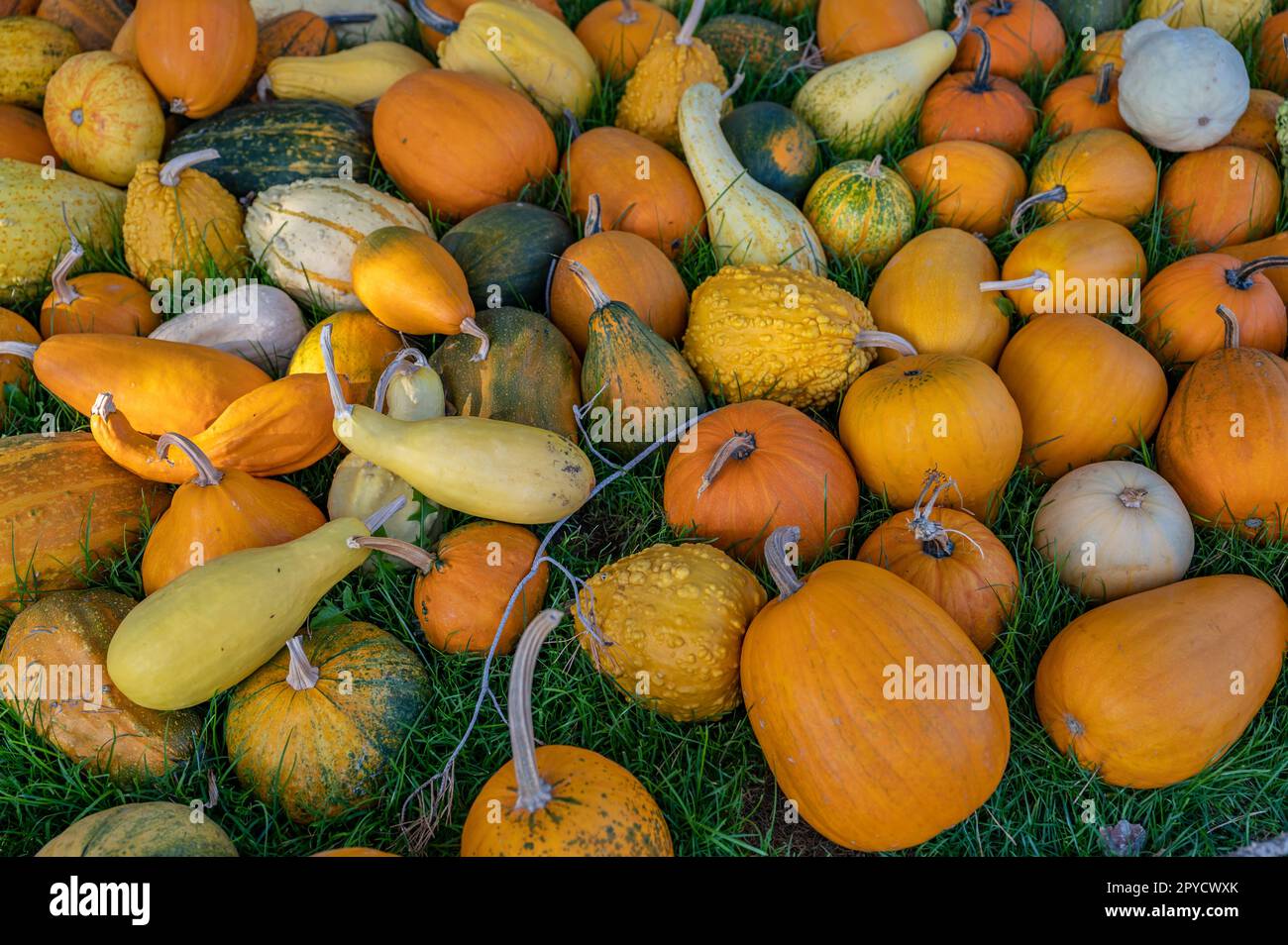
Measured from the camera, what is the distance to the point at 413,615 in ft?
9.16

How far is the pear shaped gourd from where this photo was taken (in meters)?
3.56

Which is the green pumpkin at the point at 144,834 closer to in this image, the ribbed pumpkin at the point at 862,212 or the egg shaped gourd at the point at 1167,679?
the egg shaped gourd at the point at 1167,679

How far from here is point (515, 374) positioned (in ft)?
9.99

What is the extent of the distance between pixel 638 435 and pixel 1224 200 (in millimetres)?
2374

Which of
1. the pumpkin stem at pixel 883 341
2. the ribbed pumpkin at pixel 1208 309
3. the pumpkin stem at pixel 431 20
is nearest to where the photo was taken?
the pumpkin stem at pixel 883 341

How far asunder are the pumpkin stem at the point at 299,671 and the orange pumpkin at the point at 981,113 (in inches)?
122

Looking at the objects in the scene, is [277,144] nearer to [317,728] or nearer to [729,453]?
[729,453]

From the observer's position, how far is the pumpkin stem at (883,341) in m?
3.09

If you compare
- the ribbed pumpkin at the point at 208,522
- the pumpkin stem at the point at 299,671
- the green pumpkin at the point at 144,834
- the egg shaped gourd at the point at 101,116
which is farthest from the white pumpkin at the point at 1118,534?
the egg shaped gourd at the point at 101,116

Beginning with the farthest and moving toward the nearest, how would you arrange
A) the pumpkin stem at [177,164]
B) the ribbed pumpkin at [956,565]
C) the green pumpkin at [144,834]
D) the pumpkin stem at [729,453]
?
the pumpkin stem at [177,164] < the pumpkin stem at [729,453] < the ribbed pumpkin at [956,565] < the green pumpkin at [144,834]

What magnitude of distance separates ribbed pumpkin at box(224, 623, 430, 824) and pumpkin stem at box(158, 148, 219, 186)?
177cm

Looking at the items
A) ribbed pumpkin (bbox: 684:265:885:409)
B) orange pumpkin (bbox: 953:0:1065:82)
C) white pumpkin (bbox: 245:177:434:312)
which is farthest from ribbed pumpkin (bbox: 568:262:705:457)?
orange pumpkin (bbox: 953:0:1065:82)

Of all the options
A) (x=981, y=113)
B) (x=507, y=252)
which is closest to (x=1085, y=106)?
(x=981, y=113)

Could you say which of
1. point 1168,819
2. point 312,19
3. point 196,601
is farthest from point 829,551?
point 312,19
